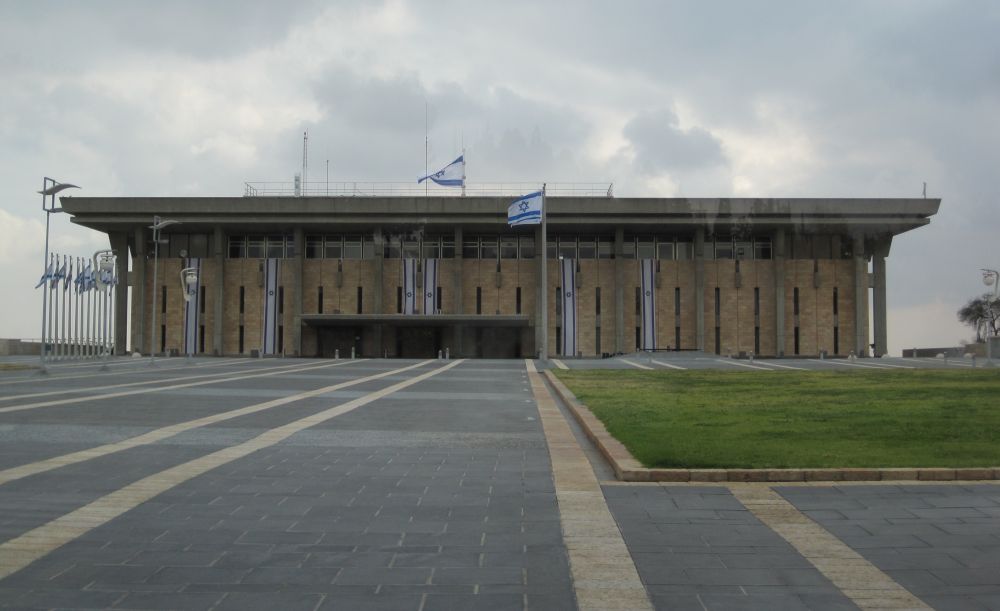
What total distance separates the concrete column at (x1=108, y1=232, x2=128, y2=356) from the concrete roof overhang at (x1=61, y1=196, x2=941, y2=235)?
2436 millimetres

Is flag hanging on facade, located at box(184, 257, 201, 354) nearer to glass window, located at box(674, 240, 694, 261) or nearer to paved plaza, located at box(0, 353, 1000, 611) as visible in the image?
glass window, located at box(674, 240, 694, 261)

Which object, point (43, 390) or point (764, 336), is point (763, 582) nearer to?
point (43, 390)

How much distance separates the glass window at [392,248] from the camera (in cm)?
6691

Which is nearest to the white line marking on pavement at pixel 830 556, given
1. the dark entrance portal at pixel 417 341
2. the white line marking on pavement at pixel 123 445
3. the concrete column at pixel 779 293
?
the white line marking on pavement at pixel 123 445

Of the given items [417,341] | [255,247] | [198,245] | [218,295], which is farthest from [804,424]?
[198,245]

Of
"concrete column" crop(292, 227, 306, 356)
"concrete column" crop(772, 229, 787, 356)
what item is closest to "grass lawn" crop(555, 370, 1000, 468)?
→ "concrete column" crop(772, 229, 787, 356)

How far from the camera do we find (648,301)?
65.6m

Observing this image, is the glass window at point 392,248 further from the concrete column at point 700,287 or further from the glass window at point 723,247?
the glass window at point 723,247

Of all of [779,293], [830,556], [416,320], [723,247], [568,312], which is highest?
[723,247]

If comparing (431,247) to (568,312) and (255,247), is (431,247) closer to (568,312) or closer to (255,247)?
(568,312)

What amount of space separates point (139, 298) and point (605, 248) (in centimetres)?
3791

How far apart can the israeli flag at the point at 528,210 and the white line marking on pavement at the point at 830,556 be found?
3665 centimetres

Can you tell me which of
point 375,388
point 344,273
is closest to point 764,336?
point 344,273

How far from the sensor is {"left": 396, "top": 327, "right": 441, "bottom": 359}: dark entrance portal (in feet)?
219
